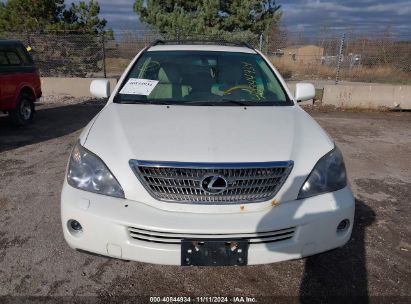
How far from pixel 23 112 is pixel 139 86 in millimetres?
5453

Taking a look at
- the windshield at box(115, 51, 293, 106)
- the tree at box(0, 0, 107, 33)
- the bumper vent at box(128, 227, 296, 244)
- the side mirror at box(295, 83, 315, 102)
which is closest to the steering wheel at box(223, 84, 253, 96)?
the windshield at box(115, 51, 293, 106)

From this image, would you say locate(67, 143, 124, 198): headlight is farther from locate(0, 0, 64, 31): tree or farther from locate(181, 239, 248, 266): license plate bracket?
locate(0, 0, 64, 31): tree

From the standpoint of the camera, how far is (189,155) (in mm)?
2391

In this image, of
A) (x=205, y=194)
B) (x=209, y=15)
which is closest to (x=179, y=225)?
(x=205, y=194)

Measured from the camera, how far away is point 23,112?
7992 mm

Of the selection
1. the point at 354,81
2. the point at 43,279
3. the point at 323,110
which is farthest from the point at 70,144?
the point at 354,81

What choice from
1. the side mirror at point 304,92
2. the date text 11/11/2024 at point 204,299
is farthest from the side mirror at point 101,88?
the date text 11/11/2024 at point 204,299

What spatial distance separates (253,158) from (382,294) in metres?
1.40

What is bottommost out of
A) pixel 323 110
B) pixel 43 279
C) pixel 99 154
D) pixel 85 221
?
pixel 323 110

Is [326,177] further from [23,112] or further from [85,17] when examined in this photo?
[85,17]

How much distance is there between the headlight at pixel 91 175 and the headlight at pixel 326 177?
118 cm

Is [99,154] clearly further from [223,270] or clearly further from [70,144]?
[70,144]

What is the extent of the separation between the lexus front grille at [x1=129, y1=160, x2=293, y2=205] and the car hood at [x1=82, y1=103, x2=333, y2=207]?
0.05m

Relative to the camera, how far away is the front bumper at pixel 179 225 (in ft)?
7.37
